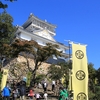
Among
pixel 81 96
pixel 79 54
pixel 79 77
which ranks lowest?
pixel 81 96

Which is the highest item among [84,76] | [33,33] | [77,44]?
[33,33]

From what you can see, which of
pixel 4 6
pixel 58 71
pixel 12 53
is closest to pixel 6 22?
pixel 12 53

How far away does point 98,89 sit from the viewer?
2339 centimetres

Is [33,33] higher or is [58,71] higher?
[33,33]

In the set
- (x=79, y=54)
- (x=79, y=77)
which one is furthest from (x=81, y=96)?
(x=79, y=54)

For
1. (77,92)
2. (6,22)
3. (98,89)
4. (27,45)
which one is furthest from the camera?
(6,22)

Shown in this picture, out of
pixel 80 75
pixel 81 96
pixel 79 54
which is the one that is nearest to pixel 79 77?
pixel 80 75

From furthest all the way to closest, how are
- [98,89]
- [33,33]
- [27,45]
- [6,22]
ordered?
[33,33], [6,22], [98,89], [27,45]

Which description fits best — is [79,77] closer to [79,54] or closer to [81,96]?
[81,96]

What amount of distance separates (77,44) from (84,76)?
160 centimetres

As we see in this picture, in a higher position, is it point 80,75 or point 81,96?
point 80,75

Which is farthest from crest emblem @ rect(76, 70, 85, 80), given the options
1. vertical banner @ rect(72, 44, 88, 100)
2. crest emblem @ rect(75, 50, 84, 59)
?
crest emblem @ rect(75, 50, 84, 59)

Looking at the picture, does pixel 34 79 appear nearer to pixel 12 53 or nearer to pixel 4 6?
pixel 12 53

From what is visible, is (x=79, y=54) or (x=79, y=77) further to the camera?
(x=79, y=54)
